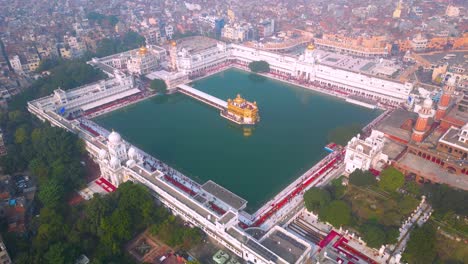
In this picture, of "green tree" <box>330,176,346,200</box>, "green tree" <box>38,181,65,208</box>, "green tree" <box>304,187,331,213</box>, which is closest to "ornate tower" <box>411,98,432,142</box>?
"green tree" <box>330,176,346,200</box>

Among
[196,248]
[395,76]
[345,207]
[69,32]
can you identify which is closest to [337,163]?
[345,207]

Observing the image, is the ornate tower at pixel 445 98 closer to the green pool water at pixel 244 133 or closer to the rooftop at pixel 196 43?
the green pool water at pixel 244 133

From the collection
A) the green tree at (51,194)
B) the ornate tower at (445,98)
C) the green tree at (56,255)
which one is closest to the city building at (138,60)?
the green tree at (51,194)

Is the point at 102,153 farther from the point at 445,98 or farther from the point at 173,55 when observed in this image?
the point at 445,98

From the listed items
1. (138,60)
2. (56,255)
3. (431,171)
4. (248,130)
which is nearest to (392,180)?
(431,171)

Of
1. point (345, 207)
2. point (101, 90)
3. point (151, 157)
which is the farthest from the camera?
point (101, 90)

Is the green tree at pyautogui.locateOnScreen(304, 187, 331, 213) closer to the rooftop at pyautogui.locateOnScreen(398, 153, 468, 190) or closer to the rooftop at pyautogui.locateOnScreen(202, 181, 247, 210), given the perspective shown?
the rooftop at pyautogui.locateOnScreen(202, 181, 247, 210)

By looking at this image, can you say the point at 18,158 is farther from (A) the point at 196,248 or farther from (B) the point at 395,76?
(B) the point at 395,76
